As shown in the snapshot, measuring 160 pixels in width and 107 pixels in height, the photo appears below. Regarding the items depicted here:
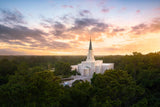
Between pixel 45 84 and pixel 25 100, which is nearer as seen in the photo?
pixel 25 100

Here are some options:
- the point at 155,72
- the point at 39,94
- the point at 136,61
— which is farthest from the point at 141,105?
the point at 136,61

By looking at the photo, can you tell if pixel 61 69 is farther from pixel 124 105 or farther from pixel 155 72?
pixel 124 105

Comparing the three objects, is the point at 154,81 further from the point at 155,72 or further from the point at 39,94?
the point at 39,94

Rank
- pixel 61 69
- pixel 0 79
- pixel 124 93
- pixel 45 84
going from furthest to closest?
pixel 61 69 < pixel 0 79 < pixel 45 84 < pixel 124 93

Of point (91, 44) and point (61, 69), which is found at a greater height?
point (91, 44)

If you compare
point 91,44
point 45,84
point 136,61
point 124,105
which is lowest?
point 124,105

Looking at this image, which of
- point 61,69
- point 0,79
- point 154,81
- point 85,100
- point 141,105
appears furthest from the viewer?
point 61,69

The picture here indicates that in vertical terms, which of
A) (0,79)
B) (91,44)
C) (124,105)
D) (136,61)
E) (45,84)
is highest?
(91,44)

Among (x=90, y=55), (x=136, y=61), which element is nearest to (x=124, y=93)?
(x=136, y=61)

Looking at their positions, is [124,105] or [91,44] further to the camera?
[91,44]
